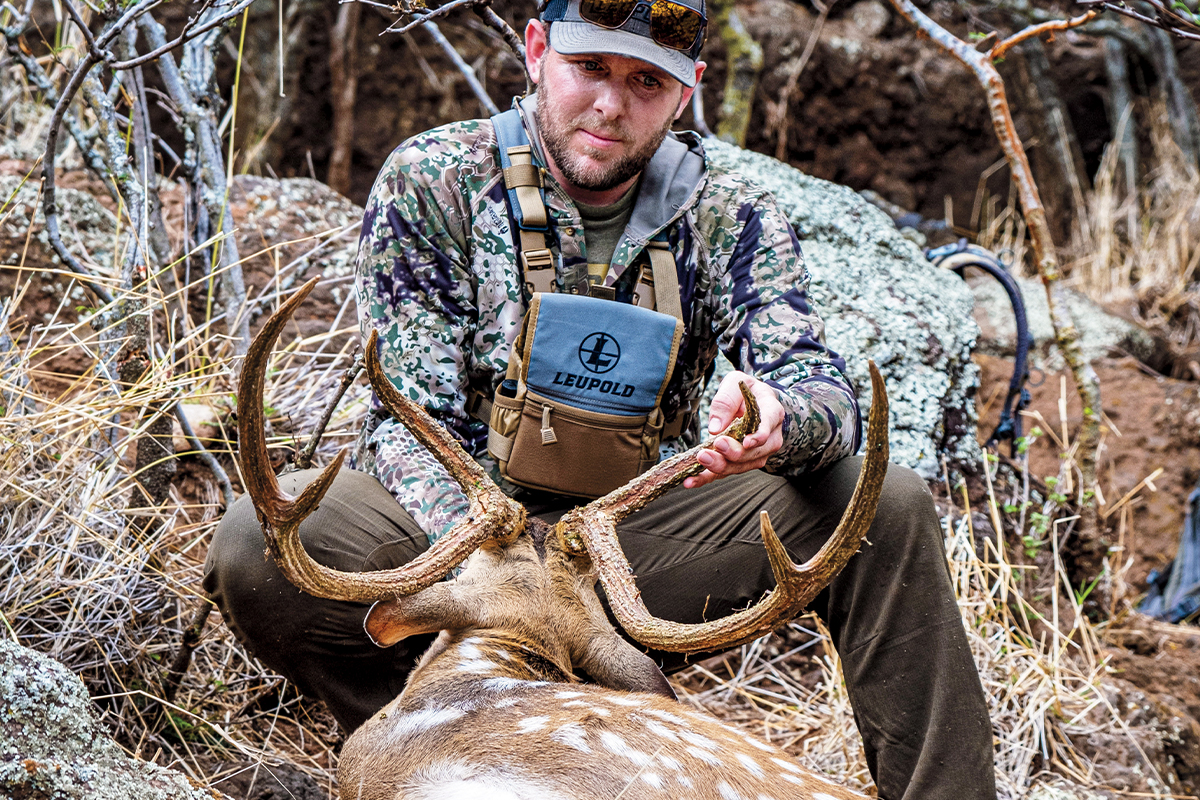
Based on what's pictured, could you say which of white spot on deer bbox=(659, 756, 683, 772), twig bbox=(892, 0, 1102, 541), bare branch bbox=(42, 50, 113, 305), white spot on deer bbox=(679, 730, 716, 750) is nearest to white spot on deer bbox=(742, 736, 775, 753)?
white spot on deer bbox=(679, 730, 716, 750)

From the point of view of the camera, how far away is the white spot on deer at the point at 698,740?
2.22m

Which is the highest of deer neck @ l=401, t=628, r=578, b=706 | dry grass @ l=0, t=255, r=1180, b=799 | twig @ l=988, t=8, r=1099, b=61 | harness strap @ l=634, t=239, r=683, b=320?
twig @ l=988, t=8, r=1099, b=61

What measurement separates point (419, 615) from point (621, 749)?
53 cm

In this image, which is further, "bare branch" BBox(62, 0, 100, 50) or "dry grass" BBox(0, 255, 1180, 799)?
"dry grass" BBox(0, 255, 1180, 799)

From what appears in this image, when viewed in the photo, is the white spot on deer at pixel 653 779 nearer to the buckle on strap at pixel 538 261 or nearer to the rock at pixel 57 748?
the rock at pixel 57 748

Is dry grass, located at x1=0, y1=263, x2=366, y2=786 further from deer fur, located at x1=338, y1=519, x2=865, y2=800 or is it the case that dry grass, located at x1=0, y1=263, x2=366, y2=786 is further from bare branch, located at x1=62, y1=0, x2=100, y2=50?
deer fur, located at x1=338, y1=519, x2=865, y2=800

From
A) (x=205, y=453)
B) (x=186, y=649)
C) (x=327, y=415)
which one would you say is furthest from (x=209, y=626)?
(x=327, y=415)

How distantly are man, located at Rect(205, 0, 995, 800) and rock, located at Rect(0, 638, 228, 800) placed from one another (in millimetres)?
576

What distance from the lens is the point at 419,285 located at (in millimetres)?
3229

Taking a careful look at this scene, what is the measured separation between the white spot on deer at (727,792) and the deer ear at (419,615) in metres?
0.67

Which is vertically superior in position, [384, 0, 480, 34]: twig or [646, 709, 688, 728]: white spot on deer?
[384, 0, 480, 34]: twig

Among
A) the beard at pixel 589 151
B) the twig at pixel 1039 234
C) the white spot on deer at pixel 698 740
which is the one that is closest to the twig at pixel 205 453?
the beard at pixel 589 151

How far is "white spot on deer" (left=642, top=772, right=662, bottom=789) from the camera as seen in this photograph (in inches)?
82.4

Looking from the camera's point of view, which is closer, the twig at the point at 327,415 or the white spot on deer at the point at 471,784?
the white spot on deer at the point at 471,784
